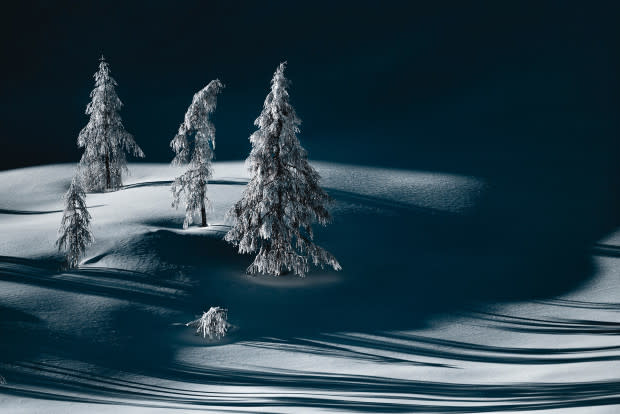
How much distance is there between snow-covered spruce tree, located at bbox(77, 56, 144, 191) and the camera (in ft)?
112

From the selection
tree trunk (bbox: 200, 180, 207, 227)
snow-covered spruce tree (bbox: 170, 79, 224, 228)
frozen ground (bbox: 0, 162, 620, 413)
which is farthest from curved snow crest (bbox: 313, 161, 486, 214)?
snow-covered spruce tree (bbox: 170, 79, 224, 228)

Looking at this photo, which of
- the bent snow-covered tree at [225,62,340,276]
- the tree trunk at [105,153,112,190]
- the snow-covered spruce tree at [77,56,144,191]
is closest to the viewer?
the bent snow-covered tree at [225,62,340,276]

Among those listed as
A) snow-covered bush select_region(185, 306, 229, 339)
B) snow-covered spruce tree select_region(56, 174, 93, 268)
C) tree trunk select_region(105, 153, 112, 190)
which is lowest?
snow-covered bush select_region(185, 306, 229, 339)

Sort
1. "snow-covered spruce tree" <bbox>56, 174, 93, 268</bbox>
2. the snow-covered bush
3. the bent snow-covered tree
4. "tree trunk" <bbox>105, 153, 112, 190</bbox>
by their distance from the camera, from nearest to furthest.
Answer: the snow-covered bush < "snow-covered spruce tree" <bbox>56, 174, 93, 268</bbox> < the bent snow-covered tree < "tree trunk" <bbox>105, 153, 112, 190</bbox>

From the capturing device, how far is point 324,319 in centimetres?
2061

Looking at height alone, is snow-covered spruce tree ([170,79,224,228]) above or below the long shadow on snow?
above

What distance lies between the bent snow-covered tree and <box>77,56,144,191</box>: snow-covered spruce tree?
1523cm

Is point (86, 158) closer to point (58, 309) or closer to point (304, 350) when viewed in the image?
point (58, 309)

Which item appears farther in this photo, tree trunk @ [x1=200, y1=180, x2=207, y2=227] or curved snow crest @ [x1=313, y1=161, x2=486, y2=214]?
curved snow crest @ [x1=313, y1=161, x2=486, y2=214]

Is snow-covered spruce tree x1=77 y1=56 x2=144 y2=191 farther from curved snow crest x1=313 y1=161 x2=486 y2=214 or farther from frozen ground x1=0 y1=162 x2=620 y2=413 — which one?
curved snow crest x1=313 y1=161 x2=486 y2=214

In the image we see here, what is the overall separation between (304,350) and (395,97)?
41.0 m

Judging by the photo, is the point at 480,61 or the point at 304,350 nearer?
the point at 304,350

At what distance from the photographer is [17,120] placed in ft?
182

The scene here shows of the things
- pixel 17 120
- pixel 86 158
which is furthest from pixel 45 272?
pixel 17 120
